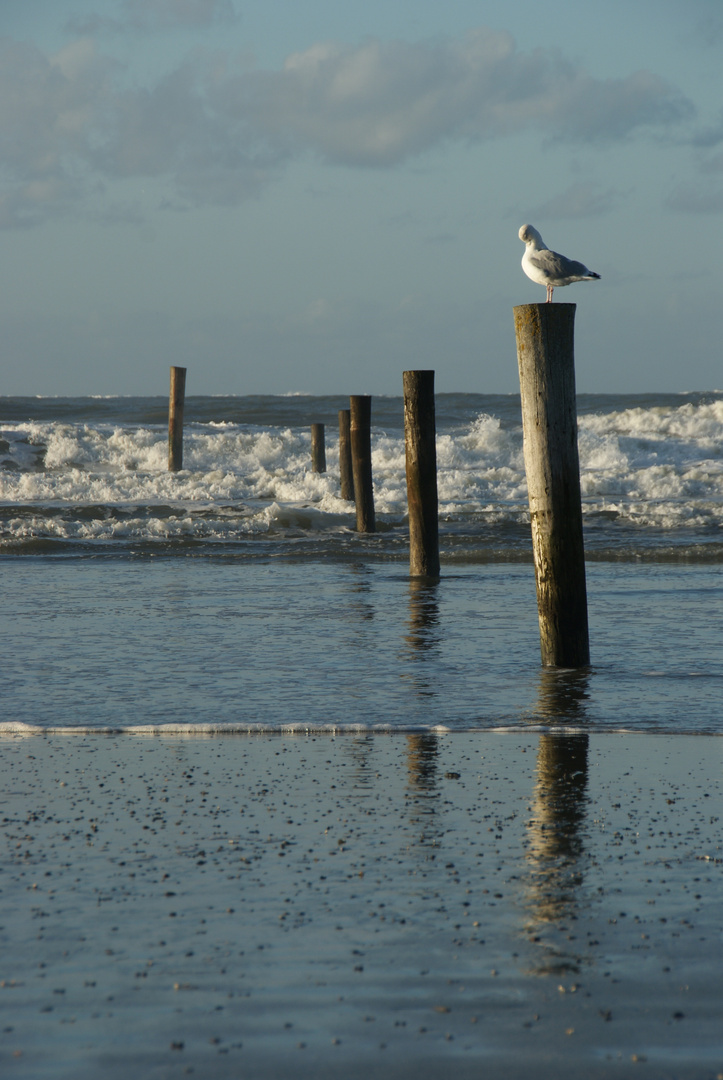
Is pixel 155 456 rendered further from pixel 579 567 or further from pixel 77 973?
pixel 77 973

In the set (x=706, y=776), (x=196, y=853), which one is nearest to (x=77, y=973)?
(x=196, y=853)

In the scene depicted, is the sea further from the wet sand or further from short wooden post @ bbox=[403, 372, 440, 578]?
the wet sand

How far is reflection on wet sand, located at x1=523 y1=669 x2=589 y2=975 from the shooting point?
97.7 inches

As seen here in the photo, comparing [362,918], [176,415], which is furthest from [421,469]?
[176,415]

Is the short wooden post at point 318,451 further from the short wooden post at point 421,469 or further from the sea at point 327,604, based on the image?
the short wooden post at point 421,469

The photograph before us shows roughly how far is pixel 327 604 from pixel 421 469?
7.19 ft

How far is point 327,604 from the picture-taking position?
9000 millimetres

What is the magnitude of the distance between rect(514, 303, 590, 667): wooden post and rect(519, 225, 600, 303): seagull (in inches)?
72.1

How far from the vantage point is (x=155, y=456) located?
2650cm

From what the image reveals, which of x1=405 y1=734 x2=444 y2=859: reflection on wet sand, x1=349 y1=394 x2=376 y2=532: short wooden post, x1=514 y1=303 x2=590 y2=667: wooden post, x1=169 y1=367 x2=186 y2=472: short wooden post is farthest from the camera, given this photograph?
x1=169 y1=367 x2=186 y2=472: short wooden post

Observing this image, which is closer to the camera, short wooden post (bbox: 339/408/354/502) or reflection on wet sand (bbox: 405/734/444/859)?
reflection on wet sand (bbox: 405/734/444/859)

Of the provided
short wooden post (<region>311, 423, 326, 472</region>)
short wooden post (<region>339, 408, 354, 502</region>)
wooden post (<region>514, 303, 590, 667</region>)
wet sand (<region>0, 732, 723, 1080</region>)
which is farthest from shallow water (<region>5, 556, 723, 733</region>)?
short wooden post (<region>311, 423, 326, 472</region>)

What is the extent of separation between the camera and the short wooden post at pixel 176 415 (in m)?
22.6

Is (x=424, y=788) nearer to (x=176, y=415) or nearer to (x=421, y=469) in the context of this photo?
(x=421, y=469)
